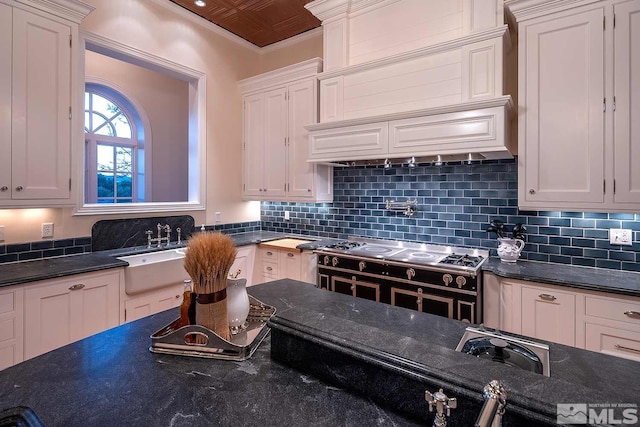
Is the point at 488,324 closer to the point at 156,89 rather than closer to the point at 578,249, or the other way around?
the point at 578,249

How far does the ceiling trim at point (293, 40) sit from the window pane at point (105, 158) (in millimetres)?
2934

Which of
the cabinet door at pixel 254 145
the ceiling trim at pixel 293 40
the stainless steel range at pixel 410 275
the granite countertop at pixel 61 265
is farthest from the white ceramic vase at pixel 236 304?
the ceiling trim at pixel 293 40

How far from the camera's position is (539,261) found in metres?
2.62

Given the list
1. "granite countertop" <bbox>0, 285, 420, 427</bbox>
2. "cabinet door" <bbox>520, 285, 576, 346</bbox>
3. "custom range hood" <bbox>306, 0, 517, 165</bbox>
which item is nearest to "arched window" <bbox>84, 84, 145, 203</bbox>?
"custom range hood" <bbox>306, 0, 517, 165</bbox>

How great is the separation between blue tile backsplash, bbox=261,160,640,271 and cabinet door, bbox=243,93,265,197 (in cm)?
48

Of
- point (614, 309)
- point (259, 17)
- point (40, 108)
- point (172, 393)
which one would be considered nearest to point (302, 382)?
point (172, 393)

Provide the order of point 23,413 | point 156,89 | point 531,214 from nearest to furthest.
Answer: point 23,413, point 531,214, point 156,89

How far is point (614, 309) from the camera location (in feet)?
6.44

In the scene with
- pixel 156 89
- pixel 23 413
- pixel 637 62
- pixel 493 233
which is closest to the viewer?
pixel 23 413

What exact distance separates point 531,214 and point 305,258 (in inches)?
77.9

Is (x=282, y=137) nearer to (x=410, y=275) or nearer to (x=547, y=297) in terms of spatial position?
(x=410, y=275)

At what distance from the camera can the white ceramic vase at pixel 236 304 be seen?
1195mm

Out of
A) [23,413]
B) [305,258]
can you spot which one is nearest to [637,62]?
[305,258]

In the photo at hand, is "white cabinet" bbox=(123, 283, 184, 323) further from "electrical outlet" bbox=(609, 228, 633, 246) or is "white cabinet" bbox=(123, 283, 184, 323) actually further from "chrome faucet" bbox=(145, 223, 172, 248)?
"electrical outlet" bbox=(609, 228, 633, 246)
